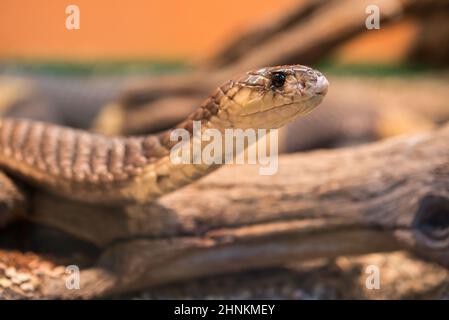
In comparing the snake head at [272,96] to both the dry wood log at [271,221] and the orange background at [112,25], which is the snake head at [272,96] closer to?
the dry wood log at [271,221]

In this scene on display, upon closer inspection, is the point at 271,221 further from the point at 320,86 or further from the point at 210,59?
the point at 210,59

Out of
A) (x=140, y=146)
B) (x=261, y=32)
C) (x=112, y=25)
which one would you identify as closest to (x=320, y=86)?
(x=140, y=146)

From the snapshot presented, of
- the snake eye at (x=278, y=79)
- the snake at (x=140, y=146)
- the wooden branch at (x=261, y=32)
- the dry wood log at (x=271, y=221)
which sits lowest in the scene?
the dry wood log at (x=271, y=221)

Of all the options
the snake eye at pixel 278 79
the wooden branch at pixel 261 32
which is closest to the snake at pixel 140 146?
the snake eye at pixel 278 79

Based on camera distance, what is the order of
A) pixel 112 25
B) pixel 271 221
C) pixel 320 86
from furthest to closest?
pixel 112 25, pixel 271 221, pixel 320 86

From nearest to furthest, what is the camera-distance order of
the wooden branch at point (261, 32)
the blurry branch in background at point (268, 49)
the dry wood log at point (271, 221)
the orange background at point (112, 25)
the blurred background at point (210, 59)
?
the dry wood log at point (271, 221) → the orange background at point (112, 25) → the blurred background at point (210, 59) → the blurry branch in background at point (268, 49) → the wooden branch at point (261, 32)
